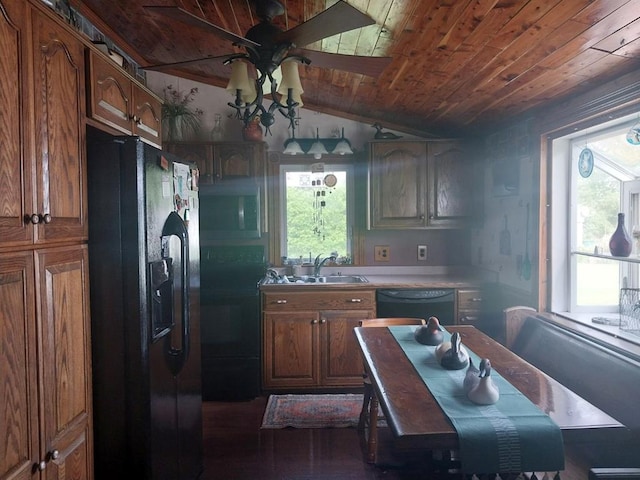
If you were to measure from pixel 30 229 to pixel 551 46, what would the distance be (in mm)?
2152

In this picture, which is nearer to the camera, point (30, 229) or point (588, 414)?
point (30, 229)

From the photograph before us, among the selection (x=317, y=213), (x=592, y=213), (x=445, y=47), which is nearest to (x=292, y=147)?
(x=317, y=213)

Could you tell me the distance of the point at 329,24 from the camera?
1.56 meters

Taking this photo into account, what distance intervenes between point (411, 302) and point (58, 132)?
107 inches

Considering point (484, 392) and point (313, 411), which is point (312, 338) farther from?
point (484, 392)

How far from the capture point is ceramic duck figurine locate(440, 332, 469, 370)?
183 centimetres

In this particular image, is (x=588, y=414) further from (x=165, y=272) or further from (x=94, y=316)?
(x=94, y=316)

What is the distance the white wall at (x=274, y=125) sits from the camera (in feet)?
12.9

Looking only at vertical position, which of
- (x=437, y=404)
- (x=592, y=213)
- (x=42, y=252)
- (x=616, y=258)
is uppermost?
(x=592, y=213)

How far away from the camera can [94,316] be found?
5.46 ft

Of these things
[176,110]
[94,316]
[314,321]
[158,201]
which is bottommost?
[314,321]

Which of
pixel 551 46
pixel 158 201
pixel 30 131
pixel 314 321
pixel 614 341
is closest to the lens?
pixel 30 131

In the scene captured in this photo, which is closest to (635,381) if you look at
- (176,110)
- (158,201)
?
(158,201)

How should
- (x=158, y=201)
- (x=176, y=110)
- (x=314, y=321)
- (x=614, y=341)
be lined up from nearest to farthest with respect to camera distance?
1. (x=158, y=201)
2. (x=614, y=341)
3. (x=314, y=321)
4. (x=176, y=110)
